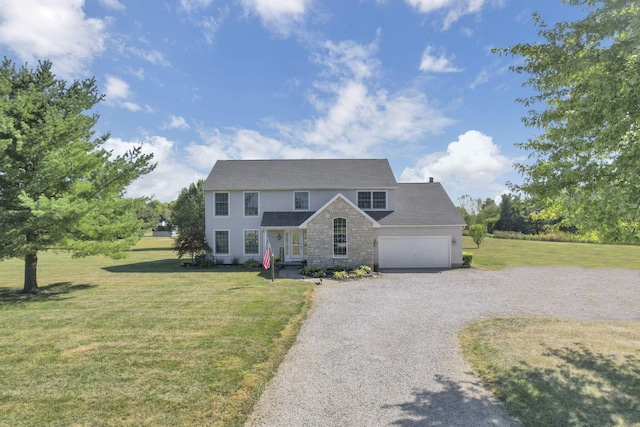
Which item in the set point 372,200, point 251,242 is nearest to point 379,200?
point 372,200

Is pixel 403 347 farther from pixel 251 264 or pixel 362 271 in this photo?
pixel 251 264

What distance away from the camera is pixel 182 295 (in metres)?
13.2

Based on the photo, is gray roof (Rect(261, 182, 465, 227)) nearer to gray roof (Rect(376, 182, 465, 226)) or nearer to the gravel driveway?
gray roof (Rect(376, 182, 465, 226))

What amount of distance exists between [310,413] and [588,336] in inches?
309

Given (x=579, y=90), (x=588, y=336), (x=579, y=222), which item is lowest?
(x=588, y=336)

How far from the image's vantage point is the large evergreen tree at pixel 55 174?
1187 cm

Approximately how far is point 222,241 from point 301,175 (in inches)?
296

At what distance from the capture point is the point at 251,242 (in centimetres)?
2388

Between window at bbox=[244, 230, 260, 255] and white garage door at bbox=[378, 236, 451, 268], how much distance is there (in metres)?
8.64

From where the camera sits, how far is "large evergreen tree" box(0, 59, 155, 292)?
38.9 feet

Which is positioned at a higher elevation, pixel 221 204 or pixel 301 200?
pixel 301 200

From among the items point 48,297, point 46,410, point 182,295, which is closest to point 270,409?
point 46,410

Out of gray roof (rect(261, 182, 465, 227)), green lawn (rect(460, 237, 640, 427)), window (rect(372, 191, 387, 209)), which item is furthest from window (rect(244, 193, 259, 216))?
green lawn (rect(460, 237, 640, 427))

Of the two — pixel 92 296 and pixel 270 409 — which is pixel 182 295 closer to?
pixel 92 296
